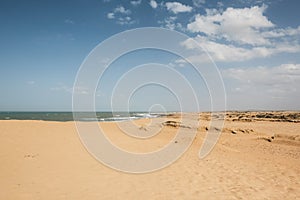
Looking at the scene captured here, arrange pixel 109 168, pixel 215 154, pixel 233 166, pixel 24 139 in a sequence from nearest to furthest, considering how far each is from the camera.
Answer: pixel 109 168 → pixel 233 166 → pixel 215 154 → pixel 24 139

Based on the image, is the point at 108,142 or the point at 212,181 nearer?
the point at 212,181

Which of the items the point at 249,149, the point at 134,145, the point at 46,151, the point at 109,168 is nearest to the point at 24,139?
the point at 46,151

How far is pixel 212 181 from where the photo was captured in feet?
→ 28.9

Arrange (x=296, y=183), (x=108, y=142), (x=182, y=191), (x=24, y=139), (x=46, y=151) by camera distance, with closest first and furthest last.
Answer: (x=182, y=191)
(x=296, y=183)
(x=46, y=151)
(x=24, y=139)
(x=108, y=142)

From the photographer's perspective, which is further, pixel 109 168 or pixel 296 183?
pixel 109 168

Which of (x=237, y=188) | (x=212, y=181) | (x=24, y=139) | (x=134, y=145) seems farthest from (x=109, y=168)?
(x=24, y=139)

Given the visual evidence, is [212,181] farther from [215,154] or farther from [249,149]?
[249,149]

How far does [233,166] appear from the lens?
1120 cm

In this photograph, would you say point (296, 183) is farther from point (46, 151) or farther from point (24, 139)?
point (24, 139)

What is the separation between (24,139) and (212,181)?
38.1 feet

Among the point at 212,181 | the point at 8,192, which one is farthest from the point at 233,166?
the point at 8,192

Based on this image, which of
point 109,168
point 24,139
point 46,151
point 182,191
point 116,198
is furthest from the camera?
point 24,139

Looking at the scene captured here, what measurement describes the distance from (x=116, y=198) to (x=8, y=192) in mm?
2865

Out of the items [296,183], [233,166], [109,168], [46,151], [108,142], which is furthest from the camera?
[108,142]
